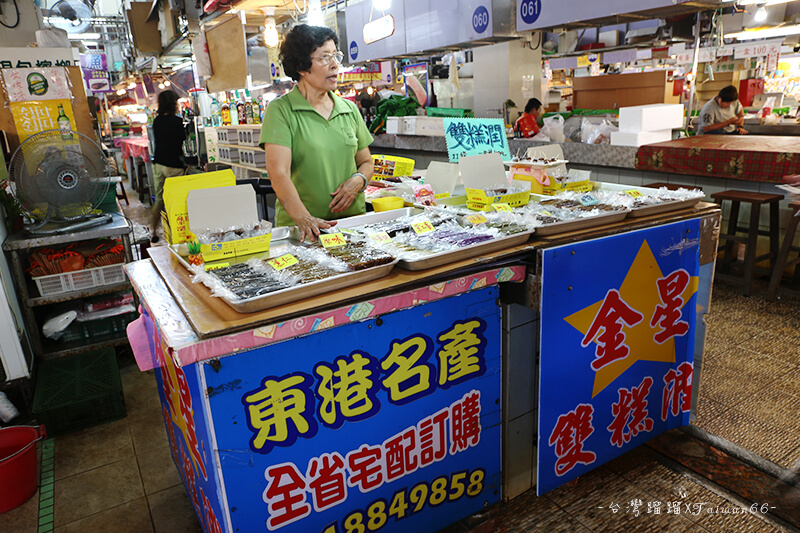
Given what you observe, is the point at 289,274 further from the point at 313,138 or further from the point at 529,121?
the point at 529,121

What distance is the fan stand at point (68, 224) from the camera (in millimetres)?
3104

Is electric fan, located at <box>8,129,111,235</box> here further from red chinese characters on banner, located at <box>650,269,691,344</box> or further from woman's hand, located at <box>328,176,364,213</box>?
red chinese characters on banner, located at <box>650,269,691,344</box>

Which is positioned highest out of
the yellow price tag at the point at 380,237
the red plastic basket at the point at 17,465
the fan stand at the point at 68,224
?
the yellow price tag at the point at 380,237

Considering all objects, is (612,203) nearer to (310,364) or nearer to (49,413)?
(310,364)

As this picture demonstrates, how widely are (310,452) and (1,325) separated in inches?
88.6

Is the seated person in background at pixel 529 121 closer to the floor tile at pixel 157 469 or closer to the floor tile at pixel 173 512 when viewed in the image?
the floor tile at pixel 157 469

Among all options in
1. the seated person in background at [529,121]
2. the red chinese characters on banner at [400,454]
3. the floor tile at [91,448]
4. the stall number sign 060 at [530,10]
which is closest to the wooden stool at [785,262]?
the seated person in background at [529,121]

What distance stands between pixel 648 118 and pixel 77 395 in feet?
16.6

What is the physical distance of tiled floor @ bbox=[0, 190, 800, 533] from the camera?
2.05 m

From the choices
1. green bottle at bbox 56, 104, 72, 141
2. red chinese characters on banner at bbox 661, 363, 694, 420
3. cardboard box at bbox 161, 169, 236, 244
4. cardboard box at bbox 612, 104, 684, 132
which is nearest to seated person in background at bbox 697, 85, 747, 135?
cardboard box at bbox 612, 104, 684, 132

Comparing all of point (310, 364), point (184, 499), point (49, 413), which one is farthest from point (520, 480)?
point (49, 413)

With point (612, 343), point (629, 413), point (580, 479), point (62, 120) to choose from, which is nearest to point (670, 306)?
point (612, 343)

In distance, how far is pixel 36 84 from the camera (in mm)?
3396

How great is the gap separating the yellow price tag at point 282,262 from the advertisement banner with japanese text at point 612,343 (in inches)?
33.5
